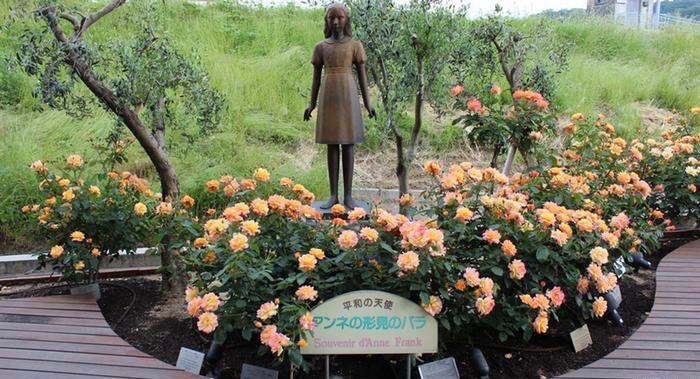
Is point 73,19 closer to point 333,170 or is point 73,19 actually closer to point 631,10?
point 333,170

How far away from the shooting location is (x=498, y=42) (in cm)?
427

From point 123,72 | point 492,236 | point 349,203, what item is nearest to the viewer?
point 492,236

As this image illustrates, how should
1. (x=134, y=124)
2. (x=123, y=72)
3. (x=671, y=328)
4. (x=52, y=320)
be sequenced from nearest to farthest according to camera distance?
1. (x=671, y=328)
2. (x=52, y=320)
3. (x=134, y=124)
4. (x=123, y=72)

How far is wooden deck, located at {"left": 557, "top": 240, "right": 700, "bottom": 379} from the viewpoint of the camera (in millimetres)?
1946

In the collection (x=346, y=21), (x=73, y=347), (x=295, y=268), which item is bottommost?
(x=73, y=347)

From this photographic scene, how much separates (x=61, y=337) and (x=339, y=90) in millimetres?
1895

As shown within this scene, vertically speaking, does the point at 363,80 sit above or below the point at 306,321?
above

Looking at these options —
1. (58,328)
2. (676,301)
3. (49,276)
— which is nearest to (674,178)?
(676,301)

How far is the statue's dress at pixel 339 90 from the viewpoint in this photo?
3.28 m

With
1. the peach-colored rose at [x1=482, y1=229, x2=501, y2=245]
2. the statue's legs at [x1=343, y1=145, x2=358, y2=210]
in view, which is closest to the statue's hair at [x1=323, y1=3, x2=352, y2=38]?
the statue's legs at [x1=343, y1=145, x2=358, y2=210]

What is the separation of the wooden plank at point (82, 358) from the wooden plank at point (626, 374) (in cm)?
139

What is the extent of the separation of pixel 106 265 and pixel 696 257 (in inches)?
136

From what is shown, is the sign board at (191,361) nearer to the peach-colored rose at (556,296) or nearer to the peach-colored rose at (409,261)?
the peach-colored rose at (409,261)

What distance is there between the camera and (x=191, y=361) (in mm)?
2123
